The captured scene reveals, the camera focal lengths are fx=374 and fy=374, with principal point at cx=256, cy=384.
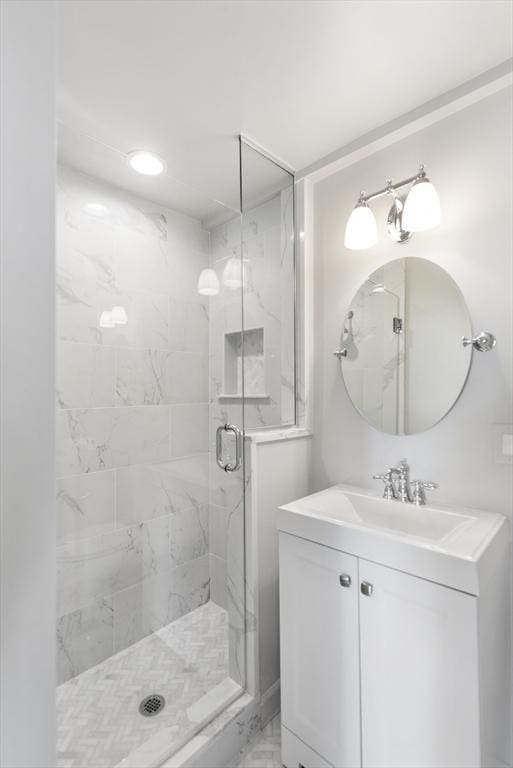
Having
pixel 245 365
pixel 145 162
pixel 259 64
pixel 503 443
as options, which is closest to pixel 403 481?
pixel 503 443

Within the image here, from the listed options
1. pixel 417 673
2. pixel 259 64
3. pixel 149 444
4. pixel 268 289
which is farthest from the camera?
pixel 268 289

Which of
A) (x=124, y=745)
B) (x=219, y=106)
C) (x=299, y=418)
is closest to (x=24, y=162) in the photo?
(x=219, y=106)

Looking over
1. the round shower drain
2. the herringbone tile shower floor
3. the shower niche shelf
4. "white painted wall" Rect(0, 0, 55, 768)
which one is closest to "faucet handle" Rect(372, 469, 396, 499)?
the shower niche shelf

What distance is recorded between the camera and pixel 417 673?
1013mm

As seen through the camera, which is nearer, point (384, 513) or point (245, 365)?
point (384, 513)

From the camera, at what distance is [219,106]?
55.4 inches

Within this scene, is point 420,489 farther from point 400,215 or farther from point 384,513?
point 400,215

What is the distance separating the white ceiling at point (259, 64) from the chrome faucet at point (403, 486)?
139cm

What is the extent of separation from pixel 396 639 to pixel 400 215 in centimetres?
146

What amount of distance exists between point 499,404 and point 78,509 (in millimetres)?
1585

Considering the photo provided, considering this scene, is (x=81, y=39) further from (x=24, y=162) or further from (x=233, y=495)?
(x=233, y=495)

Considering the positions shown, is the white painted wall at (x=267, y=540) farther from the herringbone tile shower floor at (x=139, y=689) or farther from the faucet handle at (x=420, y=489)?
the faucet handle at (x=420, y=489)

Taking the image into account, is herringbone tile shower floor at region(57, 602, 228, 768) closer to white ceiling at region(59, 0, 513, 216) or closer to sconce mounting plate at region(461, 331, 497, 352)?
sconce mounting plate at region(461, 331, 497, 352)

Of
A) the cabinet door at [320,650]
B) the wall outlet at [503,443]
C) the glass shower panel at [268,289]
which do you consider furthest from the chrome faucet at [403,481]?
the glass shower panel at [268,289]
